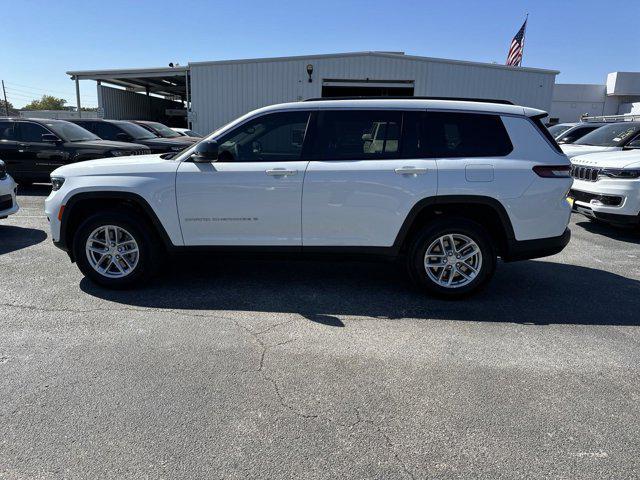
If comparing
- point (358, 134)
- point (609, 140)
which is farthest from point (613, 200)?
point (358, 134)

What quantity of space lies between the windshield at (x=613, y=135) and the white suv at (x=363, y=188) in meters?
6.28

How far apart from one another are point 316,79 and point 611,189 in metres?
15.5

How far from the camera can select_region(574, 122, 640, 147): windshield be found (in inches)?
370

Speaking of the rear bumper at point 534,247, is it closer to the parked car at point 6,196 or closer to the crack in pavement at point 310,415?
the crack in pavement at point 310,415

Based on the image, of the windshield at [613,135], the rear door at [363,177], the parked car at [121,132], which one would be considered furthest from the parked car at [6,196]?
the windshield at [613,135]

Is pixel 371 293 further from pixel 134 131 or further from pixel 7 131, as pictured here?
pixel 134 131

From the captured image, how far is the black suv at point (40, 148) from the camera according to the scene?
10812 mm

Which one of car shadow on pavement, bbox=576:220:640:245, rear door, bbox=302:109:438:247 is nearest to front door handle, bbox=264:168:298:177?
rear door, bbox=302:109:438:247

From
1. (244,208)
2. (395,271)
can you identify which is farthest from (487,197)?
(244,208)

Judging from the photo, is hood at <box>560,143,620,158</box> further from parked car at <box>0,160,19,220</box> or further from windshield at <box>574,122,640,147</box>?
parked car at <box>0,160,19,220</box>

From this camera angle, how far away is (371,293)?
488 cm

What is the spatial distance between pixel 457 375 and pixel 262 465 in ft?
5.12

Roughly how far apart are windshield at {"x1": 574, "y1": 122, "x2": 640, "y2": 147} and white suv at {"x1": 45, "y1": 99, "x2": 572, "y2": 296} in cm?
628

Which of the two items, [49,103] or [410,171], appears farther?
[49,103]
